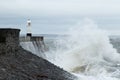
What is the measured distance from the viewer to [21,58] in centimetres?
1428

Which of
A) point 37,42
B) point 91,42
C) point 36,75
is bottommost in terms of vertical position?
point 36,75

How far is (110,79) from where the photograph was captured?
1662cm

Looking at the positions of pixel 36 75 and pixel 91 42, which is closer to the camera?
pixel 36 75

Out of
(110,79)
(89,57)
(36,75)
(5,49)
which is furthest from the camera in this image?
(89,57)

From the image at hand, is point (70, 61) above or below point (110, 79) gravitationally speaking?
above

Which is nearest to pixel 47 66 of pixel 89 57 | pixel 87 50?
pixel 89 57

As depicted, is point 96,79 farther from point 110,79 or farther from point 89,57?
point 89,57

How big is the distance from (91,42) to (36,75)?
21483mm

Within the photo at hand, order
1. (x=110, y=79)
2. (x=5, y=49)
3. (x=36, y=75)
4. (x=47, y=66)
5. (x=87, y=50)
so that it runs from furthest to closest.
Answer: (x=87, y=50), (x=110, y=79), (x=47, y=66), (x=5, y=49), (x=36, y=75)

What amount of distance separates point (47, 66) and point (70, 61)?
1286 cm

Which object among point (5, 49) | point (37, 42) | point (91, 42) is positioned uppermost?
point (91, 42)

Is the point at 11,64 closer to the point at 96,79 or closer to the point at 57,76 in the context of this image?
the point at 57,76

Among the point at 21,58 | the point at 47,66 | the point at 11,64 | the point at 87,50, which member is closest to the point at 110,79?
the point at 47,66

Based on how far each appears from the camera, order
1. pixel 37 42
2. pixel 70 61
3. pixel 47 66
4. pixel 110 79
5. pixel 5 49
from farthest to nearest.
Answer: pixel 70 61, pixel 37 42, pixel 110 79, pixel 47 66, pixel 5 49
